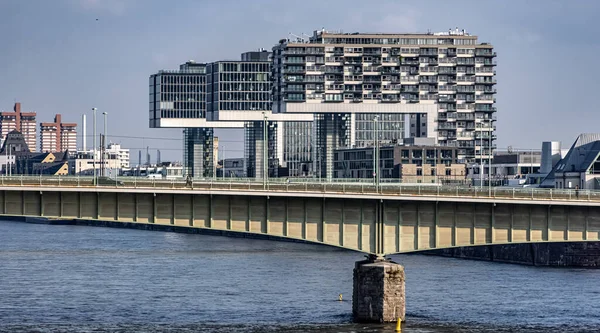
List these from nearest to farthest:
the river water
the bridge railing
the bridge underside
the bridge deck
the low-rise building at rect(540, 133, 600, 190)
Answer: the bridge railing → the bridge deck → the bridge underside → the river water → the low-rise building at rect(540, 133, 600, 190)

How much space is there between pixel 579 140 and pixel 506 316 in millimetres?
82398

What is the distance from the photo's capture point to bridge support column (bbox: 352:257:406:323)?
88.9 m

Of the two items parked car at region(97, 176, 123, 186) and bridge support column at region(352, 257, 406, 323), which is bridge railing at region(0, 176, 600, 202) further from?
bridge support column at region(352, 257, 406, 323)

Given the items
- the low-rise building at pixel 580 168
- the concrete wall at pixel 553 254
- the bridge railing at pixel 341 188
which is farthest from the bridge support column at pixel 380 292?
the low-rise building at pixel 580 168

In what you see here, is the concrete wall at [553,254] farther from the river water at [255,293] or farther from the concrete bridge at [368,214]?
the concrete bridge at [368,214]

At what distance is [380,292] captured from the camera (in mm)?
89500

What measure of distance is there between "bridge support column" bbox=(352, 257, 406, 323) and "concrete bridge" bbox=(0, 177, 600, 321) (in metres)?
0.08

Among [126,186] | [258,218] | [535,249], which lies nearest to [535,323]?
[258,218]

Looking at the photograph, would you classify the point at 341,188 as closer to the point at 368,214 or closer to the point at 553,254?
the point at 368,214

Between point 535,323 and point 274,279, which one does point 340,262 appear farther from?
point 535,323

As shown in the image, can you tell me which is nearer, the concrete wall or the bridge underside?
the bridge underside

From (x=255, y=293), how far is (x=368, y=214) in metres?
23.9

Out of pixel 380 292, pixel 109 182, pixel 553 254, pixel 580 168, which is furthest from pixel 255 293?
pixel 580 168

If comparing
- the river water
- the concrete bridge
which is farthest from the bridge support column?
the river water
